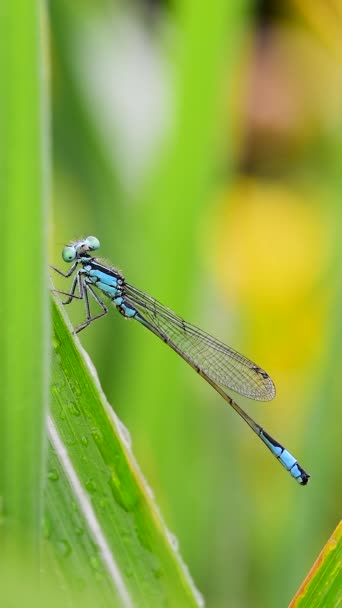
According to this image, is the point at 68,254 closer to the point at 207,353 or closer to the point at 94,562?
the point at 207,353

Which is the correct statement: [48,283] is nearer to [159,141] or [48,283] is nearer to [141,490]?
[141,490]

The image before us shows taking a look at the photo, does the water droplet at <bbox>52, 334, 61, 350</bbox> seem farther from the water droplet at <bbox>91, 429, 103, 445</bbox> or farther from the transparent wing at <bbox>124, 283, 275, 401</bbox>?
the transparent wing at <bbox>124, 283, 275, 401</bbox>

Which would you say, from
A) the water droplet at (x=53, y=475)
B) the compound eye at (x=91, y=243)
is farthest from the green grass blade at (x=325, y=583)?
the compound eye at (x=91, y=243)

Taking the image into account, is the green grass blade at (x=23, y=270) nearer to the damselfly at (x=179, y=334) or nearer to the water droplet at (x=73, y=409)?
the water droplet at (x=73, y=409)

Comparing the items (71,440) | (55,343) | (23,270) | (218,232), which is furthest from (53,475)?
(218,232)

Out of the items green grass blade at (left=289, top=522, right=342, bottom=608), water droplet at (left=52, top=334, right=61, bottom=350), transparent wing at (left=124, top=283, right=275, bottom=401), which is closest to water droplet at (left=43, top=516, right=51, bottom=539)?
water droplet at (left=52, top=334, right=61, bottom=350)
